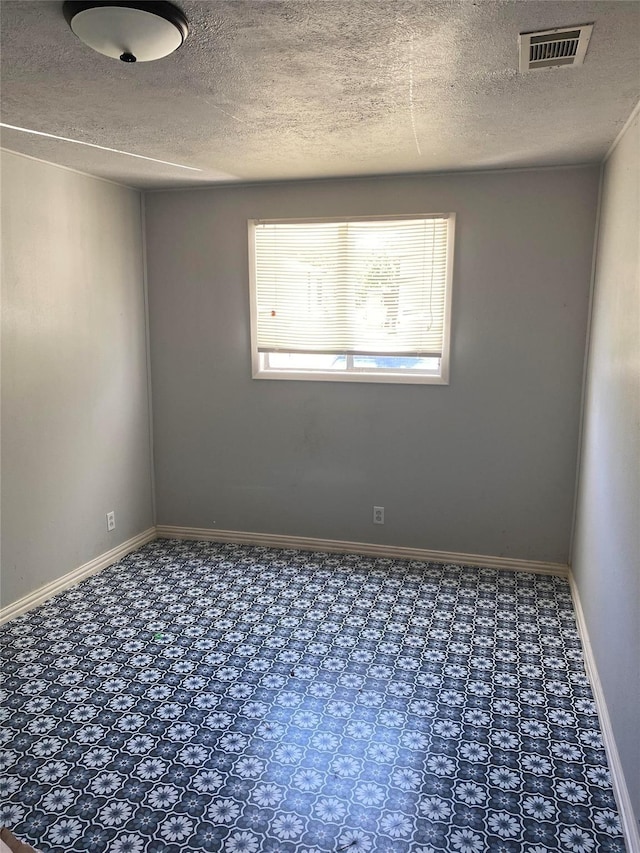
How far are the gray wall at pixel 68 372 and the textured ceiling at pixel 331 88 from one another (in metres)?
0.38

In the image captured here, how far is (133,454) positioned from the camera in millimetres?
4238

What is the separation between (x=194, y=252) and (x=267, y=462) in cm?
159

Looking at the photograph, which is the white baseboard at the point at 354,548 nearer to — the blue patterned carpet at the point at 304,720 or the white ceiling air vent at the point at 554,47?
the blue patterned carpet at the point at 304,720

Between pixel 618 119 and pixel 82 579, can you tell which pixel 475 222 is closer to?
pixel 618 119

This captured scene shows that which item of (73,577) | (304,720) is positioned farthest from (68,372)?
(304,720)

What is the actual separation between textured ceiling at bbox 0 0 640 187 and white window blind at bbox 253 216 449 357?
53cm

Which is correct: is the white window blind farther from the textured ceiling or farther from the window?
the textured ceiling

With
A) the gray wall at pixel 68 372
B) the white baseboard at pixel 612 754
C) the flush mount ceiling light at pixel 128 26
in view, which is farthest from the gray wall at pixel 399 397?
the flush mount ceiling light at pixel 128 26

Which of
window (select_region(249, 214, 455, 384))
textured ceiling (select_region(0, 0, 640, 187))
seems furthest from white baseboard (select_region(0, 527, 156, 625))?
textured ceiling (select_region(0, 0, 640, 187))

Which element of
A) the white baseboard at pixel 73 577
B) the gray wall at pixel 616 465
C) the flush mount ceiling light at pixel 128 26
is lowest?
the white baseboard at pixel 73 577

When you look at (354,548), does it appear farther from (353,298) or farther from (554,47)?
(554,47)

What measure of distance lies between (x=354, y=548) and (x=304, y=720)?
1.83m

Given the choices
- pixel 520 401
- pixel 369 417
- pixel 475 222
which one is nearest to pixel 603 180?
pixel 475 222

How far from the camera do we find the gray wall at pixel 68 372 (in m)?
3.14
